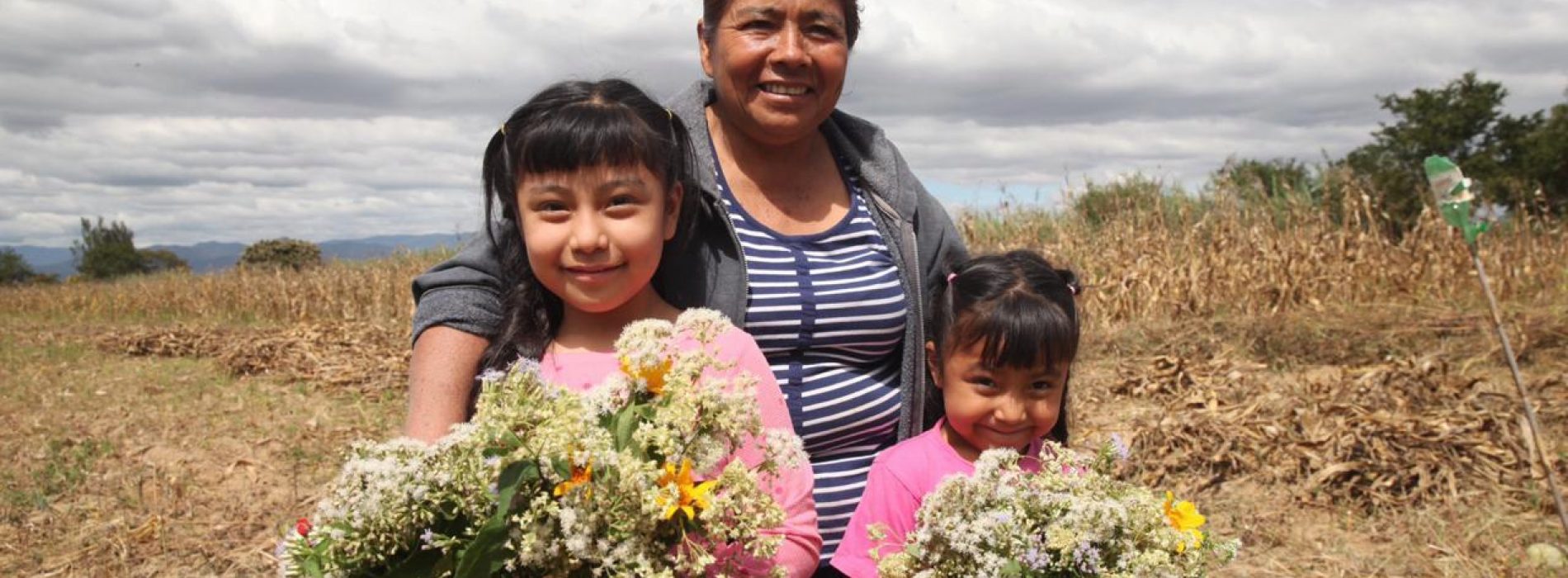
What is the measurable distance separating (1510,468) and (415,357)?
5.23 metres

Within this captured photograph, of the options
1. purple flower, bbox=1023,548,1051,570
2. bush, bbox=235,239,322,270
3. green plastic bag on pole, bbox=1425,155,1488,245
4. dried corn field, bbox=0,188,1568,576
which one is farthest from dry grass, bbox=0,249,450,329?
bush, bbox=235,239,322,270

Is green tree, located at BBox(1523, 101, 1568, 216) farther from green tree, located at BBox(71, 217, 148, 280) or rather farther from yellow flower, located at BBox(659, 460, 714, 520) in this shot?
green tree, located at BBox(71, 217, 148, 280)

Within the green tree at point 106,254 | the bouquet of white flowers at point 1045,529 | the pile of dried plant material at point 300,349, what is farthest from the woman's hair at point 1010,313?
the green tree at point 106,254

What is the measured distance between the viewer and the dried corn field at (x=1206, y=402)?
5.04m

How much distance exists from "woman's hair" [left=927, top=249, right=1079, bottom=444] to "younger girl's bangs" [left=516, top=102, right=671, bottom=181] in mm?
819

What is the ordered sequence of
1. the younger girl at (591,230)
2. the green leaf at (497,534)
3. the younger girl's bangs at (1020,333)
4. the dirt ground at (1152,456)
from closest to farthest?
the green leaf at (497,534) → the younger girl at (591,230) → the younger girl's bangs at (1020,333) → the dirt ground at (1152,456)

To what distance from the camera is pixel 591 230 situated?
6.53ft

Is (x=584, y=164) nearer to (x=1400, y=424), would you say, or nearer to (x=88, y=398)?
(x=1400, y=424)

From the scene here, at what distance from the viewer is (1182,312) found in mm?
10305

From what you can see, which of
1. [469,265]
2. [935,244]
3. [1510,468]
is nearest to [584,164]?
[469,265]

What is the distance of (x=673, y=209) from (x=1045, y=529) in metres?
1.06

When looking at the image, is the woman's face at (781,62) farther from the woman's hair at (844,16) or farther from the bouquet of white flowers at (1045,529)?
the bouquet of white flowers at (1045,529)

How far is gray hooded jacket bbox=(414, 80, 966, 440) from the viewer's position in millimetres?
2230

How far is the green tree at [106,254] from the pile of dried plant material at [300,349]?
223ft
